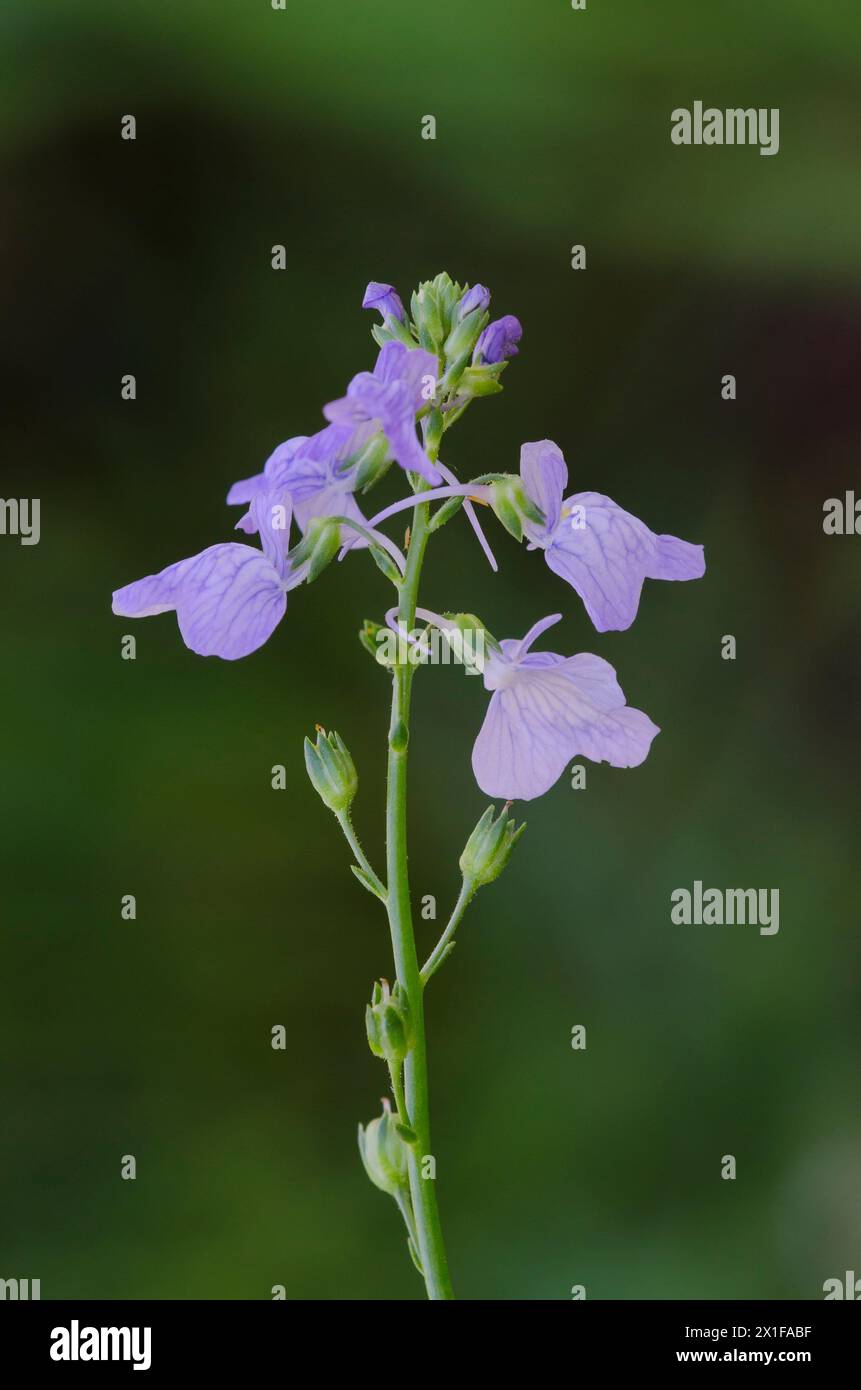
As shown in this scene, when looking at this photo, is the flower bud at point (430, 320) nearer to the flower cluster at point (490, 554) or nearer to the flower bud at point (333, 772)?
the flower cluster at point (490, 554)

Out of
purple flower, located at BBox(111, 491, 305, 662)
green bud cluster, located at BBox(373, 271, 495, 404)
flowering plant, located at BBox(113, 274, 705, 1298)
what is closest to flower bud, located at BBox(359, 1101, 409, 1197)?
flowering plant, located at BBox(113, 274, 705, 1298)

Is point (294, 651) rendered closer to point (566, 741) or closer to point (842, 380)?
point (842, 380)

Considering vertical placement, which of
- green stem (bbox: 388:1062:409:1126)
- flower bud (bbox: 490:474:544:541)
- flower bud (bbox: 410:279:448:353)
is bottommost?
green stem (bbox: 388:1062:409:1126)

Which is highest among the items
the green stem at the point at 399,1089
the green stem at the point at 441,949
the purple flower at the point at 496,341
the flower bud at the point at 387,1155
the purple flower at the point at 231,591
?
the purple flower at the point at 496,341

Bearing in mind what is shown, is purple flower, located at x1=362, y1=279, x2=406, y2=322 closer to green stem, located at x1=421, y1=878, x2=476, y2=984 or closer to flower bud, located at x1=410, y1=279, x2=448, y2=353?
flower bud, located at x1=410, y1=279, x2=448, y2=353

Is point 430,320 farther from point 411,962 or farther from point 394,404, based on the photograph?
point 411,962

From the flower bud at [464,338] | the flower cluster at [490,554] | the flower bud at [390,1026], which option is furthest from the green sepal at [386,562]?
the flower bud at [390,1026]

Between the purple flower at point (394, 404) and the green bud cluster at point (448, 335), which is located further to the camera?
the green bud cluster at point (448, 335)
